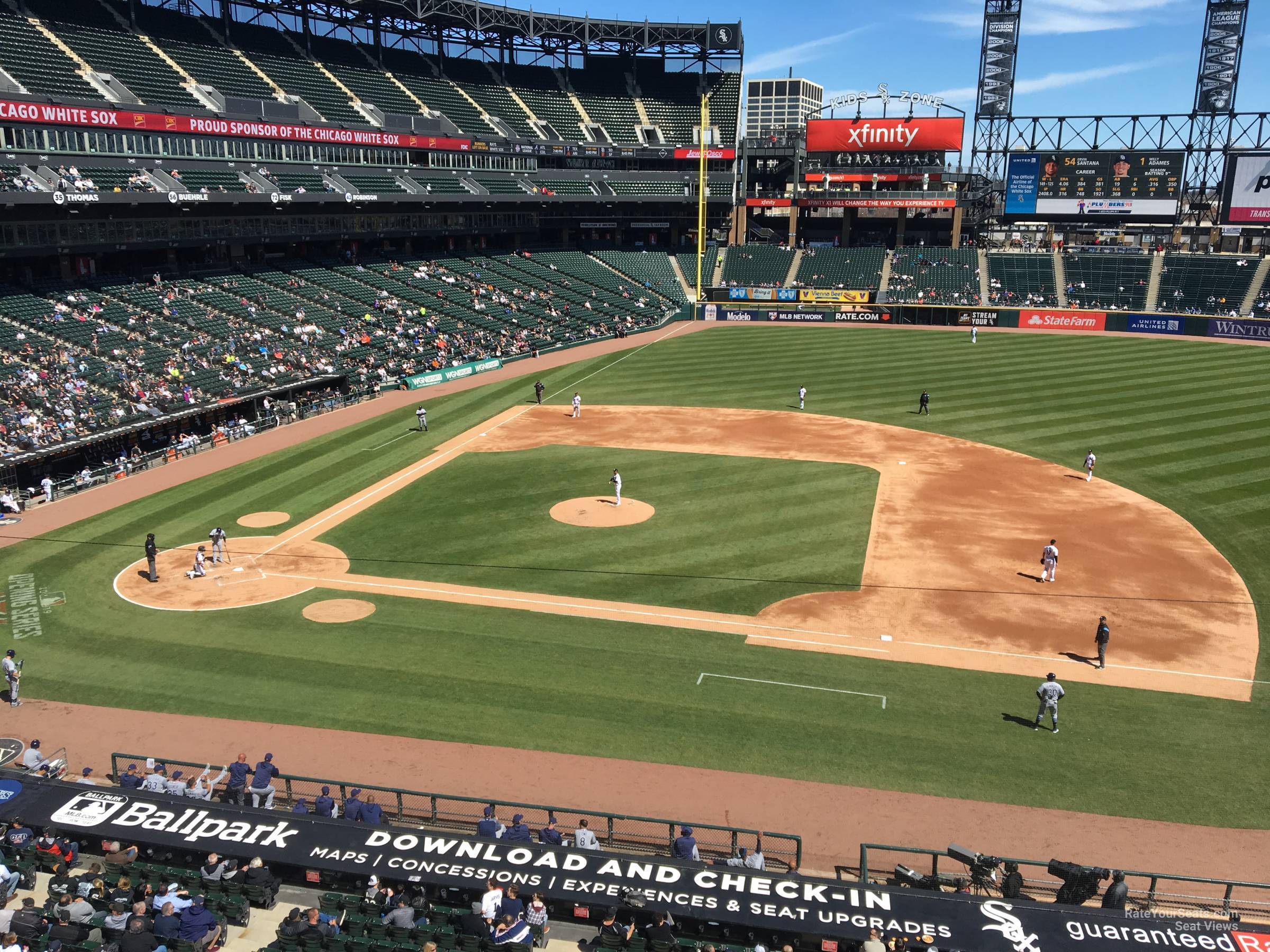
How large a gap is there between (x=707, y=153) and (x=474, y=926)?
9092 cm

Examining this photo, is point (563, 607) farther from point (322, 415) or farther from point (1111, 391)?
point (1111, 391)

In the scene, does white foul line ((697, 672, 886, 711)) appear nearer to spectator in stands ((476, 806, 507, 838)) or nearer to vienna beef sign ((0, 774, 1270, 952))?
vienna beef sign ((0, 774, 1270, 952))

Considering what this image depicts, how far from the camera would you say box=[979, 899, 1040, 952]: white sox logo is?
11.2 m

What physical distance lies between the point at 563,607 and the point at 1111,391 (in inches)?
1522

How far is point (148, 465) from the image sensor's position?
37844 mm

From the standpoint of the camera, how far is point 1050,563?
82.1 ft

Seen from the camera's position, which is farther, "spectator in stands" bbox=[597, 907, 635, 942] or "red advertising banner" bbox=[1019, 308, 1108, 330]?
"red advertising banner" bbox=[1019, 308, 1108, 330]

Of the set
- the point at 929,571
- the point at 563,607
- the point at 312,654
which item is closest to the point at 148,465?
the point at 312,654

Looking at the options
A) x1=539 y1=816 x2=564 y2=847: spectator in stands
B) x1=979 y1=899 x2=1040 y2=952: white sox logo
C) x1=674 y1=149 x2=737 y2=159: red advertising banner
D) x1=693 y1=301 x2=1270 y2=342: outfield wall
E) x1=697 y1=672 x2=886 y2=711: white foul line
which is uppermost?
x1=674 y1=149 x2=737 y2=159: red advertising banner

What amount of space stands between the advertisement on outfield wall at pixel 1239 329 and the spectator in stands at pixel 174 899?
257 ft

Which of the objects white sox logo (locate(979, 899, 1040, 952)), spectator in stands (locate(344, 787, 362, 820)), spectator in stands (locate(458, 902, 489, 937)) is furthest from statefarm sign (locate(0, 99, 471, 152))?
white sox logo (locate(979, 899, 1040, 952))

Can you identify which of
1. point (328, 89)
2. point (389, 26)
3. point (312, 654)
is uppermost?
point (389, 26)

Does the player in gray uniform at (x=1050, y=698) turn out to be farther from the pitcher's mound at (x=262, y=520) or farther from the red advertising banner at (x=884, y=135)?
the red advertising banner at (x=884, y=135)

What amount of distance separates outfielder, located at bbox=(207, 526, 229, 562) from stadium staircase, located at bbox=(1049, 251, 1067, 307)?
73.5 metres
